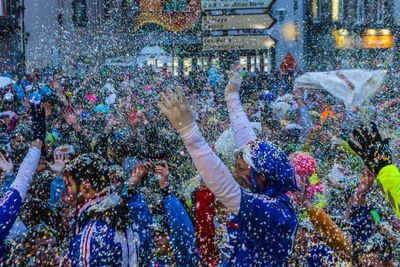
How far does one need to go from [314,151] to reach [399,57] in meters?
25.2

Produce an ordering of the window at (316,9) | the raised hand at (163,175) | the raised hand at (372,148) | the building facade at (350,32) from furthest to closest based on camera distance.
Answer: the window at (316,9) < the building facade at (350,32) < the raised hand at (163,175) < the raised hand at (372,148)

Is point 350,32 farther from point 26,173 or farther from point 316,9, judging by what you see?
point 26,173

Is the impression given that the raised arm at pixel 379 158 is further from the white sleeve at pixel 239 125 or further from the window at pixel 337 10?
the window at pixel 337 10

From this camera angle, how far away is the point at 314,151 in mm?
7820

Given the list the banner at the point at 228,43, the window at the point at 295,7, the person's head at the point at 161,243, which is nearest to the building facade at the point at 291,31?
the window at the point at 295,7

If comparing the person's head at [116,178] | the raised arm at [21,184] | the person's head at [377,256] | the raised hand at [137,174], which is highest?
the raised arm at [21,184]

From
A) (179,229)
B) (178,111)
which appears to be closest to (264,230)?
(178,111)

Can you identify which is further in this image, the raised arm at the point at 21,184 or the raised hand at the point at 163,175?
the raised hand at the point at 163,175

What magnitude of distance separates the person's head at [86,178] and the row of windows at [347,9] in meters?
29.7

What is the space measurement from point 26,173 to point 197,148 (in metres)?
1.40

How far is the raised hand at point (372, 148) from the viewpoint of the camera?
2.91 meters

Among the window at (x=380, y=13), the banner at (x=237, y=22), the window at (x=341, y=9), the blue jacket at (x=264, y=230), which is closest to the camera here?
the blue jacket at (x=264, y=230)

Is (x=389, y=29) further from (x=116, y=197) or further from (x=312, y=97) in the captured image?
(x=116, y=197)

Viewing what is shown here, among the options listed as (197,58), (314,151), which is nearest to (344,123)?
(314,151)
